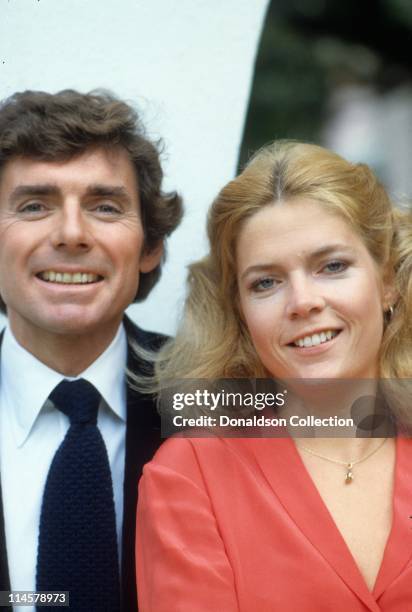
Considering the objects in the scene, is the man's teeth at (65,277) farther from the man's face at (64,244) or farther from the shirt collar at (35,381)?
the shirt collar at (35,381)

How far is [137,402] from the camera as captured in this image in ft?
6.43

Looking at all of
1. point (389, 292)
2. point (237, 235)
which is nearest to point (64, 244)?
point (237, 235)

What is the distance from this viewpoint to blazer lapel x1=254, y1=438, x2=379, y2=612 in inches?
61.0

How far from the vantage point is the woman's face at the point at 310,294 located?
167 centimetres

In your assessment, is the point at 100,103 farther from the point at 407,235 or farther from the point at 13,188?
the point at 407,235

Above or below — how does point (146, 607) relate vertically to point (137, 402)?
below

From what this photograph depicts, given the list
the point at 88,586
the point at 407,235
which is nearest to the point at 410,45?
the point at 407,235

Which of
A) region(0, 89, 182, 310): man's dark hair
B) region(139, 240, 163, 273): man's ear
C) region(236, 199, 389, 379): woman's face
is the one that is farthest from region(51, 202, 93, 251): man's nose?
region(236, 199, 389, 379): woman's face

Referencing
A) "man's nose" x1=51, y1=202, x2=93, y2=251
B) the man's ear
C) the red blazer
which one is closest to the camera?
the red blazer

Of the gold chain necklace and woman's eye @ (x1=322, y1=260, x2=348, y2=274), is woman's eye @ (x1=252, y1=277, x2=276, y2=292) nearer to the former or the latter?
woman's eye @ (x1=322, y1=260, x2=348, y2=274)

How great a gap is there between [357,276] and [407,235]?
9.5 inches

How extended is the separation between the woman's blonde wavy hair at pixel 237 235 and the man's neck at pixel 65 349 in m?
0.15

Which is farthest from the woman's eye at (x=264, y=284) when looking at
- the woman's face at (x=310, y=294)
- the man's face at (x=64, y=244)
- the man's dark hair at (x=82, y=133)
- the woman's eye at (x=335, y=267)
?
the man's dark hair at (x=82, y=133)

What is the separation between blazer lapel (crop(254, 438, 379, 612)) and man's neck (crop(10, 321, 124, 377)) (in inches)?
18.2
